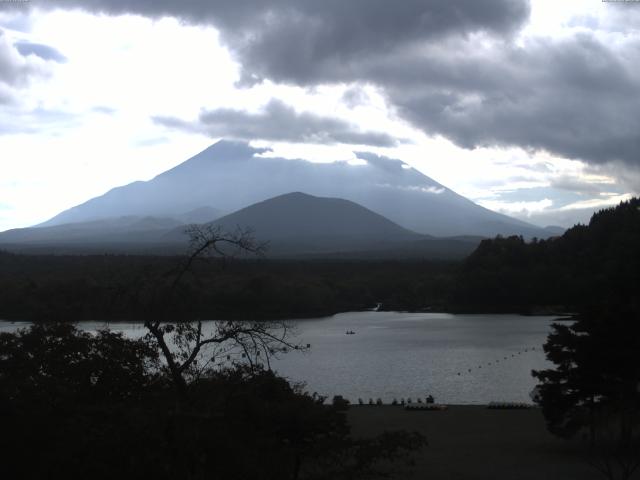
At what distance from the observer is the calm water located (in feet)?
68.3

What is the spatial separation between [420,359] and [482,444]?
1442 centimetres

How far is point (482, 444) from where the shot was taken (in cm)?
1241

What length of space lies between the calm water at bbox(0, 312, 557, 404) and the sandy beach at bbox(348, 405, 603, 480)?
2546 mm

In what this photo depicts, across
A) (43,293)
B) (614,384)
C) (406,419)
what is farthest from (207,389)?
(43,293)

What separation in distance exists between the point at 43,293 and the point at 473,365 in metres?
17.5

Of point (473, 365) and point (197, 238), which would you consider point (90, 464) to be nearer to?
point (197, 238)

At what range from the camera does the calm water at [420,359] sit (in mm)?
20812

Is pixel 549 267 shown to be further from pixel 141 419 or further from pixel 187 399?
pixel 141 419

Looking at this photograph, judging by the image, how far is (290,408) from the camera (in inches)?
269

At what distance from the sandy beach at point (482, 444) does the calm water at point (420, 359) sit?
2.55m

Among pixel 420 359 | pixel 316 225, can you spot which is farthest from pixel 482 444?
pixel 316 225

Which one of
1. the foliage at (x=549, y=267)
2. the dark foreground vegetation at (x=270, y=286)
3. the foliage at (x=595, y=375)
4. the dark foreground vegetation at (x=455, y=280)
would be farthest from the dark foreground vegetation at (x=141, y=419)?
the foliage at (x=549, y=267)

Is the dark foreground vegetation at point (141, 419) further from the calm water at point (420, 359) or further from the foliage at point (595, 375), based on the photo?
the calm water at point (420, 359)

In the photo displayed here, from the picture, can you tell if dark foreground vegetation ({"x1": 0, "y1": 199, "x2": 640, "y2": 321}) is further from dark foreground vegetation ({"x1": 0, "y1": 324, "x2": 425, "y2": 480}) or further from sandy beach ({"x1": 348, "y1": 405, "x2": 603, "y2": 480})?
dark foreground vegetation ({"x1": 0, "y1": 324, "x2": 425, "y2": 480})
